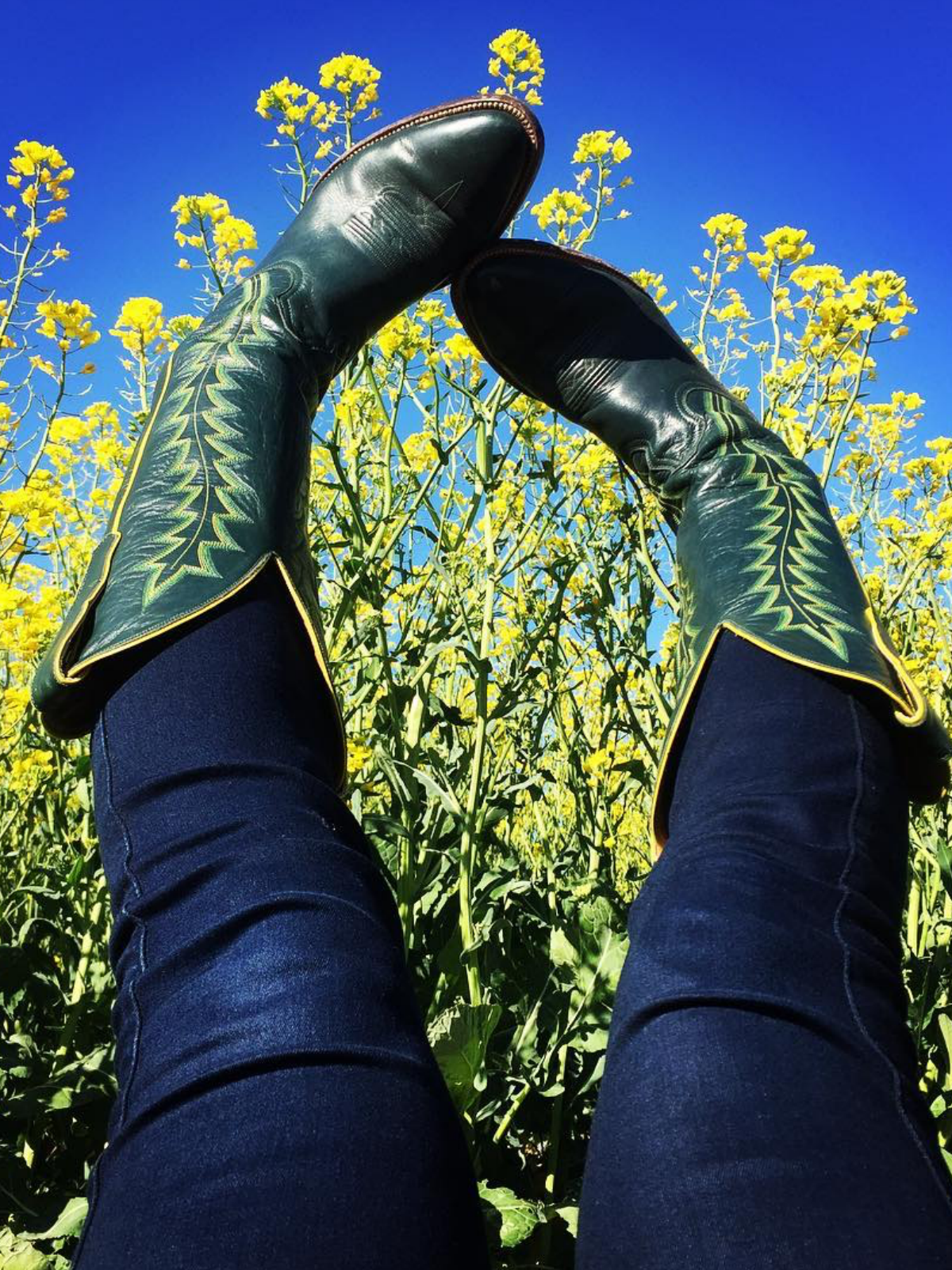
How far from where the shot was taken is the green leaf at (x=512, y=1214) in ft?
4.28

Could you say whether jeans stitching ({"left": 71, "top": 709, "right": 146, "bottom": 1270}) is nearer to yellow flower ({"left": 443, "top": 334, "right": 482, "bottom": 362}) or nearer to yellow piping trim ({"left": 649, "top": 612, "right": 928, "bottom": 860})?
yellow piping trim ({"left": 649, "top": 612, "right": 928, "bottom": 860})

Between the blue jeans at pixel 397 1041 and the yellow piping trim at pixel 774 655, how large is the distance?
152 mm

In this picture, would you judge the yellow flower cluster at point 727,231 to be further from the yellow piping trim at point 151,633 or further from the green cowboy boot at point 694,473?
the yellow piping trim at point 151,633

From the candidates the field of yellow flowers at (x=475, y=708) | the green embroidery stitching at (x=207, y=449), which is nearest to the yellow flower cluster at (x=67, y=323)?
the field of yellow flowers at (x=475, y=708)

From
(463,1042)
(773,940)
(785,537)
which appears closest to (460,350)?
(785,537)

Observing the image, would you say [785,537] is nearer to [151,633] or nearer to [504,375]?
[504,375]

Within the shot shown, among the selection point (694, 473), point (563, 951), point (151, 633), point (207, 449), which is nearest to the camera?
point (151, 633)

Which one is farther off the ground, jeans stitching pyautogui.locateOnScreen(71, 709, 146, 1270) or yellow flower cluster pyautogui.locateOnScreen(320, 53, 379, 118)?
yellow flower cluster pyautogui.locateOnScreen(320, 53, 379, 118)

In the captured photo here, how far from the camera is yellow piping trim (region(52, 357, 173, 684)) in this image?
3.31ft

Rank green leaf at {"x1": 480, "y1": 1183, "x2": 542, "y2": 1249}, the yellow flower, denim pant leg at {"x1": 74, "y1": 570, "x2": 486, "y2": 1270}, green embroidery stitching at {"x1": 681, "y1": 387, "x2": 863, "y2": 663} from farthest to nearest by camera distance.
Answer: the yellow flower, green leaf at {"x1": 480, "y1": 1183, "x2": 542, "y2": 1249}, green embroidery stitching at {"x1": 681, "y1": 387, "x2": 863, "y2": 663}, denim pant leg at {"x1": 74, "y1": 570, "x2": 486, "y2": 1270}

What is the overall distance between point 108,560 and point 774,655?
2.24 ft

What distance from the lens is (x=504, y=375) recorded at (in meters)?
1.86

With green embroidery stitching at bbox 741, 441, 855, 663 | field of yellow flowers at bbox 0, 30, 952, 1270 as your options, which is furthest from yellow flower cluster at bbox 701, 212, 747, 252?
green embroidery stitching at bbox 741, 441, 855, 663

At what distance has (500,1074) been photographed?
1.61 metres
